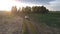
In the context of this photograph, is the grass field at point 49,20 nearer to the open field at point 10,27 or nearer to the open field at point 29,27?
the open field at point 29,27

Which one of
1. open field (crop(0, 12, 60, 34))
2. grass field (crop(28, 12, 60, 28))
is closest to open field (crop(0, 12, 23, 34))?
open field (crop(0, 12, 60, 34))

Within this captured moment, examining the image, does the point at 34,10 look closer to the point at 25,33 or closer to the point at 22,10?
the point at 22,10

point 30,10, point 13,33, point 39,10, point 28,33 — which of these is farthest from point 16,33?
point 30,10

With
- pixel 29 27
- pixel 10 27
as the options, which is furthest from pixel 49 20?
pixel 29 27

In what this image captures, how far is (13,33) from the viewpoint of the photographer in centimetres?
2678

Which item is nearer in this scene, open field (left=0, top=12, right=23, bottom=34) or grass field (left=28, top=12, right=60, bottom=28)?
open field (left=0, top=12, right=23, bottom=34)

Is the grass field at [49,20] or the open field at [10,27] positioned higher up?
the open field at [10,27]

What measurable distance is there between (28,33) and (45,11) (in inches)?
3634

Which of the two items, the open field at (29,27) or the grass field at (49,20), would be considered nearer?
the open field at (29,27)

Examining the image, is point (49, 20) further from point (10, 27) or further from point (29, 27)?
point (29, 27)

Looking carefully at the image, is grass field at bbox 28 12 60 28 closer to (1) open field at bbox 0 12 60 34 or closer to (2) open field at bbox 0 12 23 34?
(1) open field at bbox 0 12 60 34

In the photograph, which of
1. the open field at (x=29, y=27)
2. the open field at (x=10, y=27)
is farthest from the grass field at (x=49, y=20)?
the open field at (x=10, y=27)

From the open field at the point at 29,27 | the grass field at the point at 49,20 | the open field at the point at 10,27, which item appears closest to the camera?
the open field at the point at 29,27

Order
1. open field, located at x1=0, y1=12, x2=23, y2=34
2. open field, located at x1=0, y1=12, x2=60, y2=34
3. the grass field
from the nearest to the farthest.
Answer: open field, located at x1=0, y1=12, x2=60, y2=34 < open field, located at x1=0, y1=12, x2=23, y2=34 < the grass field
